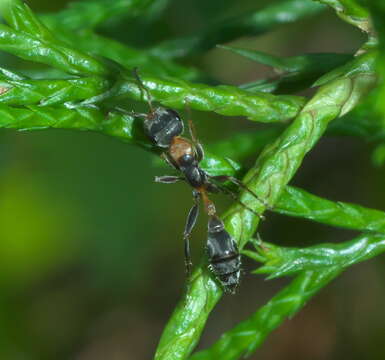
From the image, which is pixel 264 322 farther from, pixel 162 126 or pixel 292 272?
pixel 162 126

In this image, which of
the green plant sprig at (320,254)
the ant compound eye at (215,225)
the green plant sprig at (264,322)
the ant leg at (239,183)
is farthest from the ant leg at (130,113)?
the green plant sprig at (264,322)

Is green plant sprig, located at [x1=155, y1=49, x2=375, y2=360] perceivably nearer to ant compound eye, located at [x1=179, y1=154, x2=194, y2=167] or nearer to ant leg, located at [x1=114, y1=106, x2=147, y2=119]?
ant leg, located at [x1=114, y1=106, x2=147, y2=119]

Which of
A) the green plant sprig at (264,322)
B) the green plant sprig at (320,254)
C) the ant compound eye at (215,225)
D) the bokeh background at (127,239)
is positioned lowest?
the bokeh background at (127,239)

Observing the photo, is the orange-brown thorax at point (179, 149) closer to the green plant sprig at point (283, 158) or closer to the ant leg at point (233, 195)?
the ant leg at point (233, 195)

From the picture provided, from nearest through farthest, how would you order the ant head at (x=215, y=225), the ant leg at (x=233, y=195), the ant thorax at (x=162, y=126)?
the ant leg at (x=233, y=195) < the ant head at (x=215, y=225) < the ant thorax at (x=162, y=126)

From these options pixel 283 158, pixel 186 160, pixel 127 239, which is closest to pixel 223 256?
pixel 283 158

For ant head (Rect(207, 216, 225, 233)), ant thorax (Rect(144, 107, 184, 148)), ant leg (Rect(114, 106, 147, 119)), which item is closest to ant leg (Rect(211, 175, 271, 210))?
ant head (Rect(207, 216, 225, 233))
